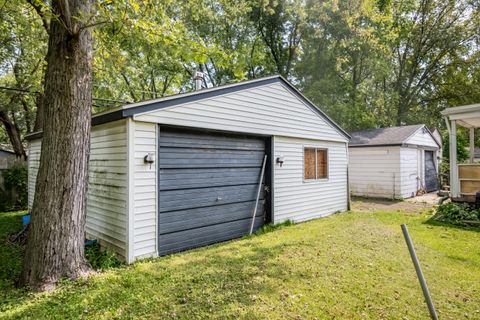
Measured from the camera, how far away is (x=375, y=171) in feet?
41.5

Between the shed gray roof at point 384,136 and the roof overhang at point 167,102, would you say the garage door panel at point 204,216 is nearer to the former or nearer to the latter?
the roof overhang at point 167,102

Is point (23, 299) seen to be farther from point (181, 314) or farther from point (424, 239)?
point (424, 239)

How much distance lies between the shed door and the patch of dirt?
389 centimetres

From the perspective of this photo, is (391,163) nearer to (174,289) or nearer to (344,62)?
(344,62)

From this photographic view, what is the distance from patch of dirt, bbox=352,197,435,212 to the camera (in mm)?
9680

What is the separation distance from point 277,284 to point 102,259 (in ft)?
9.55

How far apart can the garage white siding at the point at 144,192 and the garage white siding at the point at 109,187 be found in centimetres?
17

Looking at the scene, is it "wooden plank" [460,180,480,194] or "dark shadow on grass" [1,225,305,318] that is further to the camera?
"wooden plank" [460,180,480,194]

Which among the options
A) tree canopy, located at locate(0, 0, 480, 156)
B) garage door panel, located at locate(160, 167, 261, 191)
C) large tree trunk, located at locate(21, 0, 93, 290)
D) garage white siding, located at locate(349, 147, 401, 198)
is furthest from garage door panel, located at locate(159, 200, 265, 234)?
tree canopy, located at locate(0, 0, 480, 156)

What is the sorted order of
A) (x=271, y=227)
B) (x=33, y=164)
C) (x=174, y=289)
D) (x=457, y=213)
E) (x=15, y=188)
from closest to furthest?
(x=174, y=289)
(x=271, y=227)
(x=457, y=213)
(x=33, y=164)
(x=15, y=188)

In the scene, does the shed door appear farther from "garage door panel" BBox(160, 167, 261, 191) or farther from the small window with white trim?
"garage door panel" BBox(160, 167, 261, 191)

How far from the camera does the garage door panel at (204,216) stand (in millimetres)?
5105

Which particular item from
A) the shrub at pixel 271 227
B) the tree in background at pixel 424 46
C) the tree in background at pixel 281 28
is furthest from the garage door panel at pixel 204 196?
the tree in background at pixel 424 46

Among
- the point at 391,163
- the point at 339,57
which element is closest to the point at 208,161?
the point at 391,163
